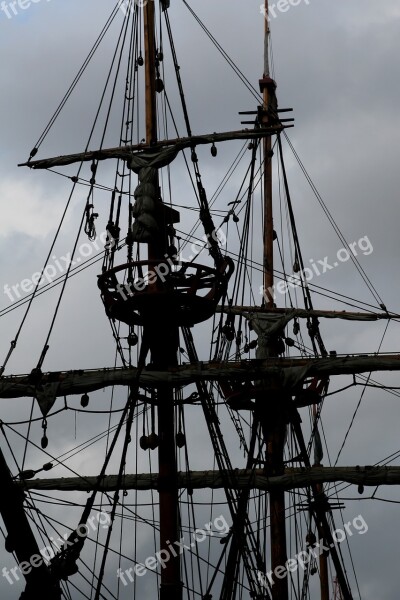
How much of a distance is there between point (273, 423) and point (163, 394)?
29.9 feet

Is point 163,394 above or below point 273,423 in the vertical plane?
below

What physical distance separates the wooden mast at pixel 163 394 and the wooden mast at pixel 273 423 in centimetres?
520

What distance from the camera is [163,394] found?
117 feet

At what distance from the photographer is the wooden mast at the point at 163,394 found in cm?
3300

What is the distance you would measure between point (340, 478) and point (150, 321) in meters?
8.40

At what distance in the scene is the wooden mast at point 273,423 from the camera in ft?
139

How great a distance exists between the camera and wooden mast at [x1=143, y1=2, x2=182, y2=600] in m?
33.0

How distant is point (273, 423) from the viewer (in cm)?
4419

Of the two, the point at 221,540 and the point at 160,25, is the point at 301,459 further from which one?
the point at 160,25

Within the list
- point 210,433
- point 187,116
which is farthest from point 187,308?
point 187,116

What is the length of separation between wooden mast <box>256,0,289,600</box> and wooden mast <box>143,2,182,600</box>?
5.20 m

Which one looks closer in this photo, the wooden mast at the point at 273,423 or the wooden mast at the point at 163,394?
Result: the wooden mast at the point at 163,394

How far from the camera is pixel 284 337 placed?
46031mm

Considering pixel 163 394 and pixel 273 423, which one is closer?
pixel 163 394
